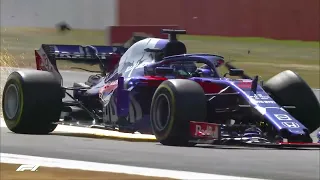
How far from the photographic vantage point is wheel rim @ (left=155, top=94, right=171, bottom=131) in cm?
1252

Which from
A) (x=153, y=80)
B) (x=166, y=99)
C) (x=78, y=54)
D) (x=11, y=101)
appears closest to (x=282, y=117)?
(x=166, y=99)

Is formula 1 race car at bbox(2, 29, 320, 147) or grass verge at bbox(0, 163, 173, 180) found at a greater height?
formula 1 race car at bbox(2, 29, 320, 147)

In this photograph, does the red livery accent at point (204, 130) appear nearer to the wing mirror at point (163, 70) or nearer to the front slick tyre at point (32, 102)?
the wing mirror at point (163, 70)

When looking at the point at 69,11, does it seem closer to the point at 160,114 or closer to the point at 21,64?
the point at 21,64

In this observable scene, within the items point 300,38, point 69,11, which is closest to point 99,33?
point 69,11

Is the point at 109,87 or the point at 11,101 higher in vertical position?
the point at 109,87

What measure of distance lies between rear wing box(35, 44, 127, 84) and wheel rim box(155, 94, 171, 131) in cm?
303

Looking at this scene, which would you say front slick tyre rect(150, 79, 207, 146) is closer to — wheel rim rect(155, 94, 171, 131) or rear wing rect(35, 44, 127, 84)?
wheel rim rect(155, 94, 171, 131)

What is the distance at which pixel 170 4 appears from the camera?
113 feet

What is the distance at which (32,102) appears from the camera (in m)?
14.1

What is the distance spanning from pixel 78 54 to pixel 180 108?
3979 millimetres

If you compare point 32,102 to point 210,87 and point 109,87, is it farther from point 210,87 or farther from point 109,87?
point 210,87
